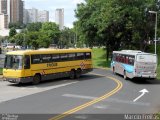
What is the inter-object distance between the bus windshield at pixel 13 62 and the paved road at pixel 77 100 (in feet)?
4.66

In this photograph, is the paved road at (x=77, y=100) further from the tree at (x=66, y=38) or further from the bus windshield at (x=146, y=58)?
the tree at (x=66, y=38)

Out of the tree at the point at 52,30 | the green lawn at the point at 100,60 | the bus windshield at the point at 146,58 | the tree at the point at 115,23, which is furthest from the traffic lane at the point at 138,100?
the tree at the point at 52,30

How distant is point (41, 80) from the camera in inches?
1156

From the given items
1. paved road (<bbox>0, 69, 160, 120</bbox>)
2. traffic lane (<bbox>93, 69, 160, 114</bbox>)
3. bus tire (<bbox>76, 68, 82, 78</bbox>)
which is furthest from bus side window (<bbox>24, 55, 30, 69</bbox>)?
bus tire (<bbox>76, 68, 82, 78</bbox>)

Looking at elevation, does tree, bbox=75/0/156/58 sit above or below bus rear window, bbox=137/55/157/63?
above

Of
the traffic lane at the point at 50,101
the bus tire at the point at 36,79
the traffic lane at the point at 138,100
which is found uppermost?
the bus tire at the point at 36,79

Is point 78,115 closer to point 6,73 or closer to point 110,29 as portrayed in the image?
point 6,73

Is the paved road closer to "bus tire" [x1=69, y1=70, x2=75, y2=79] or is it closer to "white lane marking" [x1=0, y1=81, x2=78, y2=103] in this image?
"white lane marking" [x1=0, y1=81, x2=78, y2=103]

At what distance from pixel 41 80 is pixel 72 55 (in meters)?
4.82

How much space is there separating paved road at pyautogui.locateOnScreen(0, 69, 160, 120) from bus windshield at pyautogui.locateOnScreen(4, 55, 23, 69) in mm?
1422

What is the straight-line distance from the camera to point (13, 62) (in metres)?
27.6

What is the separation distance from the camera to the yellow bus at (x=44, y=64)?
27266 mm

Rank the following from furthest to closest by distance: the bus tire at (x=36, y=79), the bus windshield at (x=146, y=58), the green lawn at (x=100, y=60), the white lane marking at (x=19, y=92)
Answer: the green lawn at (x=100, y=60) → the bus windshield at (x=146, y=58) → the bus tire at (x=36, y=79) → the white lane marking at (x=19, y=92)

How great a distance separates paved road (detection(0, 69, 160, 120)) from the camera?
1678 cm
